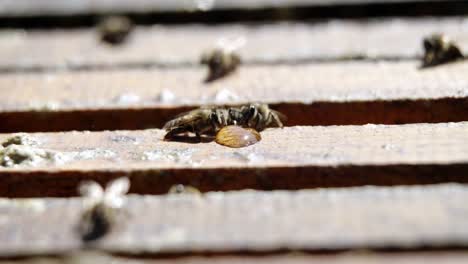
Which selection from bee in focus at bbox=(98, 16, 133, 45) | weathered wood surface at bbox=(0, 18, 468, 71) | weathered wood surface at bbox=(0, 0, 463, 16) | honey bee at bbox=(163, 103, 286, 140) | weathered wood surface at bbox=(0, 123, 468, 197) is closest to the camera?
weathered wood surface at bbox=(0, 123, 468, 197)

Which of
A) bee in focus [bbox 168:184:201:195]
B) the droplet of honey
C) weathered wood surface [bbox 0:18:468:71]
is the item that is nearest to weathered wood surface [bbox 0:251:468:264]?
bee in focus [bbox 168:184:201:195]

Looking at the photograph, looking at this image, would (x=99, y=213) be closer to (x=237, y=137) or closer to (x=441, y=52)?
(x=237, y=137)

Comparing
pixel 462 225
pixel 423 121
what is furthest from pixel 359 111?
pixel 462 225

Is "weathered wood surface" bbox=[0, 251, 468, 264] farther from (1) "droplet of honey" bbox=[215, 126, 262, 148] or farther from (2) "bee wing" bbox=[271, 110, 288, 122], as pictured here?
(2) "bee wing" bbox=[271, 110, 288, 122]

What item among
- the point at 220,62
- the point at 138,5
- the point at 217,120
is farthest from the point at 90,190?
the point at 138,5

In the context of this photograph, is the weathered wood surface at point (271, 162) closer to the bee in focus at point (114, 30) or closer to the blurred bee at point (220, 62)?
the blurred bee at point (220, 62)

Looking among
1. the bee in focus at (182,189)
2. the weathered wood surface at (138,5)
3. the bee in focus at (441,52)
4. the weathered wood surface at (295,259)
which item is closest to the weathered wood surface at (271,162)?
the bee in focus at (182,189)
